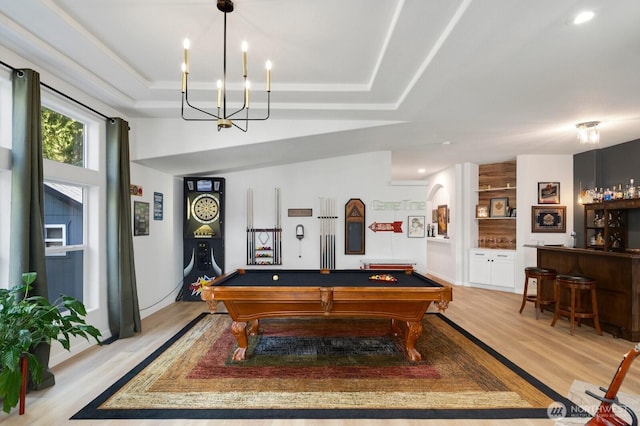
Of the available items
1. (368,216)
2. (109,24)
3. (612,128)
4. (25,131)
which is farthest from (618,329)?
(25,131)

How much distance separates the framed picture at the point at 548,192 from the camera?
20.2 ft

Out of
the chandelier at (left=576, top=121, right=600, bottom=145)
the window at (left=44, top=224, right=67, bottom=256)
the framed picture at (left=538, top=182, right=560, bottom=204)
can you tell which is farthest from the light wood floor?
the chandelier at (left=576, top=121, right=600, bottom=145)

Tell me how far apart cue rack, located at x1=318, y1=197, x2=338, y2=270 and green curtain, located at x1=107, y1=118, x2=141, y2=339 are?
326 cm

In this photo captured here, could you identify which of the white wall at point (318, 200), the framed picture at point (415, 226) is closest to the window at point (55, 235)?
the white wall at point (318, 200)

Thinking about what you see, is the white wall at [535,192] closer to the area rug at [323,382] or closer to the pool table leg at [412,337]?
the area rug at [323,382]

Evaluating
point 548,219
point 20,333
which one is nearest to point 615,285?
point 548,219

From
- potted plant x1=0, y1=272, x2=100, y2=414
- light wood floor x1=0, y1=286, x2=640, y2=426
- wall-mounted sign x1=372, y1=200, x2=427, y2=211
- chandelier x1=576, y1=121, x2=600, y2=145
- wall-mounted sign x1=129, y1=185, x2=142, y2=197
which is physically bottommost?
light wood floor x1=0, y1=286, x2=640, y2=426

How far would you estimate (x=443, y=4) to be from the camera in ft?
6.89

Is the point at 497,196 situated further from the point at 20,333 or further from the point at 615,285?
the point at 20,333

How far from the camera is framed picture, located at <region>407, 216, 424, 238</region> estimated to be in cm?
620

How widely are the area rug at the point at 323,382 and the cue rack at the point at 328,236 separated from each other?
93.6 inches

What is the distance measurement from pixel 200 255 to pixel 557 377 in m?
5.02

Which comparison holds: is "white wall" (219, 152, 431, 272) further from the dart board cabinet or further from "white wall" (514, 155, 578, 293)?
"white wall" (514, 155, 578, 293)

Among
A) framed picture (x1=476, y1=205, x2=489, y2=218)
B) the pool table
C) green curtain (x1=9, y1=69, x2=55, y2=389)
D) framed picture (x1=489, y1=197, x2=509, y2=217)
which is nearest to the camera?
green curtain (x1=9, y1=69, x2=55, y2=389)
